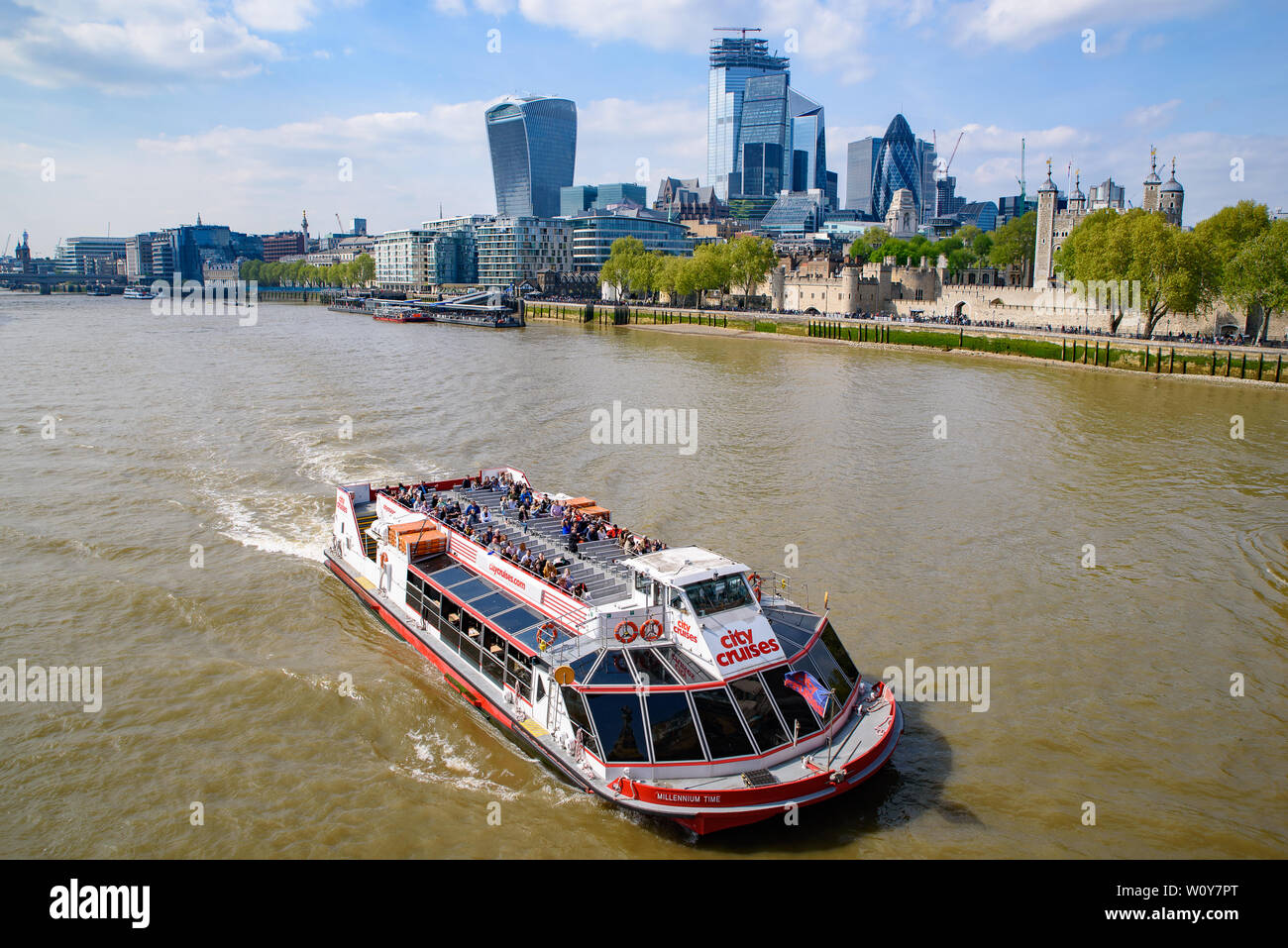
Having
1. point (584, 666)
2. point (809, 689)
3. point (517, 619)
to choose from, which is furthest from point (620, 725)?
point (517, 619)

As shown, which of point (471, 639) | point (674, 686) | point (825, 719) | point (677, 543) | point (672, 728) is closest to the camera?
point (672, 728)

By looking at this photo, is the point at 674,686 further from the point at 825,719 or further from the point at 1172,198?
the point at 1172,198

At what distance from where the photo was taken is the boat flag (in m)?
12.9

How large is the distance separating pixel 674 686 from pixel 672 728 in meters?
0.58

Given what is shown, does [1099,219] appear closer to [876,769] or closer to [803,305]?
[803,305]

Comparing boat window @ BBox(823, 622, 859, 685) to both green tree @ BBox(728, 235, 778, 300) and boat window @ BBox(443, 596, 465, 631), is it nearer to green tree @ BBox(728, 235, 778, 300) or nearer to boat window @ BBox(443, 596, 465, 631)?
boat window @ BBox(443, 596, 465, 631)

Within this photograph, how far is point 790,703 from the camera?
12773 mm

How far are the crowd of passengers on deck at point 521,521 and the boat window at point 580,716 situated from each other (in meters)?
2.23

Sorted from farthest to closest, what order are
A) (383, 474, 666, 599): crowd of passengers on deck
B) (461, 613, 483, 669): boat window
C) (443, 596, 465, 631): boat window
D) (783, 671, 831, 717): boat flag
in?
1. (443, 596, 465, 631): boat window
2. (383, 474, 666, 599): crowd of passengers on deck
3. (461, 613, 483, 669): boat window
4. (783, 671, 831, 717): boat flag

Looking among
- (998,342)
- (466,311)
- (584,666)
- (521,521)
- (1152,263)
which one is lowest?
(584,666)

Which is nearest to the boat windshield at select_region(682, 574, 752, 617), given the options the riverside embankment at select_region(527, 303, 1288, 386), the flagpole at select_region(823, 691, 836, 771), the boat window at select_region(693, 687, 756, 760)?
the boat window at select_region(693, 687, 756, 760)

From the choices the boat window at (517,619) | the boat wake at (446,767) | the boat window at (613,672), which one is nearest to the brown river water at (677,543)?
the boat wake at (446,767)

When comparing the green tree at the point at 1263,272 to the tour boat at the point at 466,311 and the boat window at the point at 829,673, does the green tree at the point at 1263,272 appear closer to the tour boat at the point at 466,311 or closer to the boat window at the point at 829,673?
the boat window at the point at 829,673

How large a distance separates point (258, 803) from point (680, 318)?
104 meters
